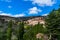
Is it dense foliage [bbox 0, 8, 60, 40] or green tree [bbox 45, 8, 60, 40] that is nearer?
green tree [bbox 45, 8, 60, 40]

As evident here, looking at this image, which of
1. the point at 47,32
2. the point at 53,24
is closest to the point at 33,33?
the point at 47,32

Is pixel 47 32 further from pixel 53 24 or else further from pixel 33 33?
pixel 33 33

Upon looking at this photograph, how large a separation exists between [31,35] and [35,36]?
125 centimetres

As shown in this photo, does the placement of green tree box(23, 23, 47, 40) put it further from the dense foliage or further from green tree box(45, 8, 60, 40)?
green tree box(45, 8, 60, 40)

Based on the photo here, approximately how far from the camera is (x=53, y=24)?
58.4 meters

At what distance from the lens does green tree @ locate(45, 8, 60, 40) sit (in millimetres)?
56969

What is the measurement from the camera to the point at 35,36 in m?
61.7

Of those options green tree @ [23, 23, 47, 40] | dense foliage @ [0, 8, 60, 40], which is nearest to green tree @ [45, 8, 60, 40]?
dense foliage @ [0, 8, 60, 40]

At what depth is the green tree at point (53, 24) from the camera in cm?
5697

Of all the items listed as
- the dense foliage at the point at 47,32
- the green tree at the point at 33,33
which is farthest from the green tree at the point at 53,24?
the green tree at the point at 33,33

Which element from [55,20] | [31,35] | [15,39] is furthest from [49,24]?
[15,39]

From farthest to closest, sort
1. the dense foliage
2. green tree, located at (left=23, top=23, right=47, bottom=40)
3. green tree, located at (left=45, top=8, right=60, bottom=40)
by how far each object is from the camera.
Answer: green tree, located at (left=23, top=23, right=47, bottom=40) < the dense foliage < green tree, located at (left=45, top=8, right=60, bottom=40)

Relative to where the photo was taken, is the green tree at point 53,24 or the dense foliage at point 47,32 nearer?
the green tree at point 53,24

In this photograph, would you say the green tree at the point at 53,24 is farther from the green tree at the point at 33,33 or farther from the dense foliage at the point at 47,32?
the green tree at the point at 33,33
